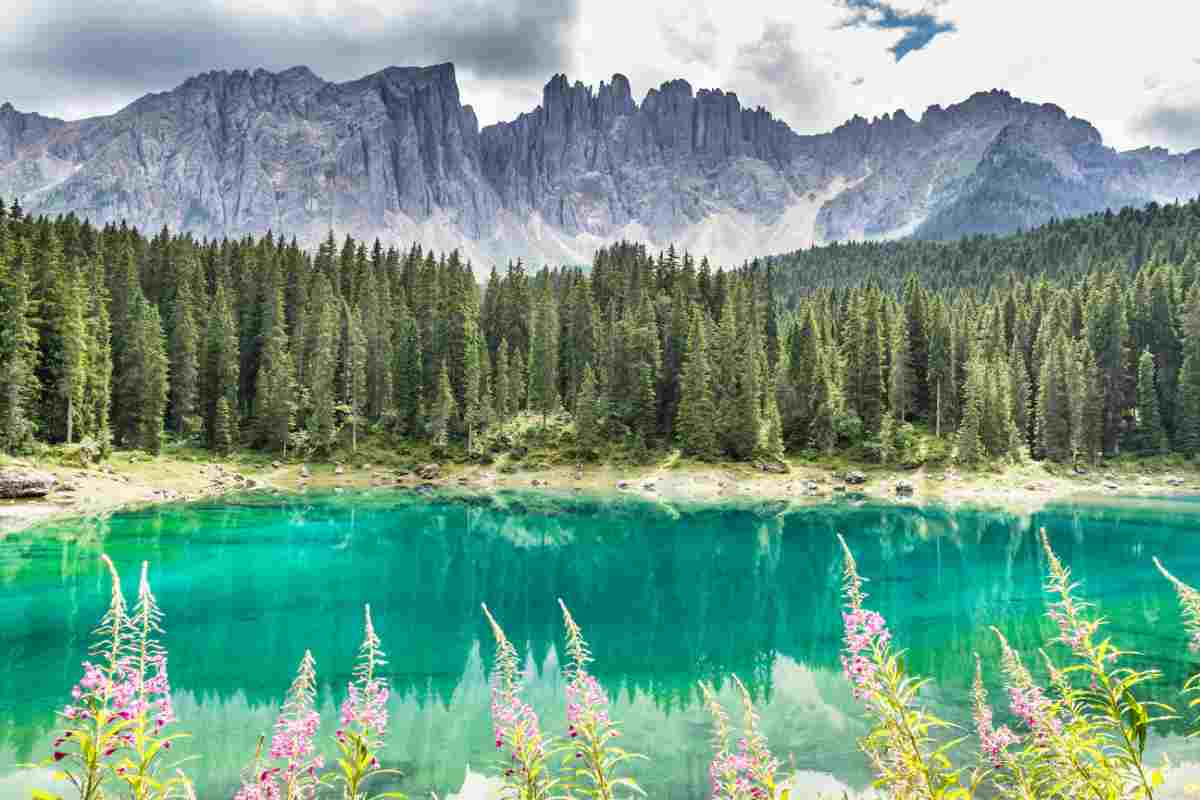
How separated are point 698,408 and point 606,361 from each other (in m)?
16.3

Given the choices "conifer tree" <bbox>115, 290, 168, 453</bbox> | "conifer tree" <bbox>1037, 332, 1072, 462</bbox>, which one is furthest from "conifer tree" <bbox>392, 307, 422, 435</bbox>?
"conifer tree" <bbox>1037, 332, 1072, 462</bbox>

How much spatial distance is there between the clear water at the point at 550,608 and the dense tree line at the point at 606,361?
26612 millimetres

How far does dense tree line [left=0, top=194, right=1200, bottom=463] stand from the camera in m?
88.2

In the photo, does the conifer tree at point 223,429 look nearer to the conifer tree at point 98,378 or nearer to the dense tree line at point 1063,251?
the conifer tree at point 98,378

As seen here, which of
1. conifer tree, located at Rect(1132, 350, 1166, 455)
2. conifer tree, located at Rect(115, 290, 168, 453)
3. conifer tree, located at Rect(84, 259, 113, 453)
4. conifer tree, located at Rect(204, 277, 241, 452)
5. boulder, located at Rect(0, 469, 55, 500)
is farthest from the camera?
conifer tree, located at Rect(1132, 350, 1166, 455)

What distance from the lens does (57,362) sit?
66.9 metres

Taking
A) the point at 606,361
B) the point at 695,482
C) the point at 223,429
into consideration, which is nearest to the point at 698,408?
the point at 695,482

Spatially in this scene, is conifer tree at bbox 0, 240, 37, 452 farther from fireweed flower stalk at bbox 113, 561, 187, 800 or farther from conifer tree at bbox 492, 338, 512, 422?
fireweed flower stalk at bbox 113, 561, 187, 800

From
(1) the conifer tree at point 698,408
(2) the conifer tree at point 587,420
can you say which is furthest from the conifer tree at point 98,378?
(1) the conifer tree at point 698,408

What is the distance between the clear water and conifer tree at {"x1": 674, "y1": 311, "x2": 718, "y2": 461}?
24.7 meters

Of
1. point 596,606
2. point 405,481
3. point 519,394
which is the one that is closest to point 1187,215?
point 519,394

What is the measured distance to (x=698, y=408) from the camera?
295ft

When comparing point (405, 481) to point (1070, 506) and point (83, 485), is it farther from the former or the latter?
point (1070, 506)

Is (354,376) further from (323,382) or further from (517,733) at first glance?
(517,733)
